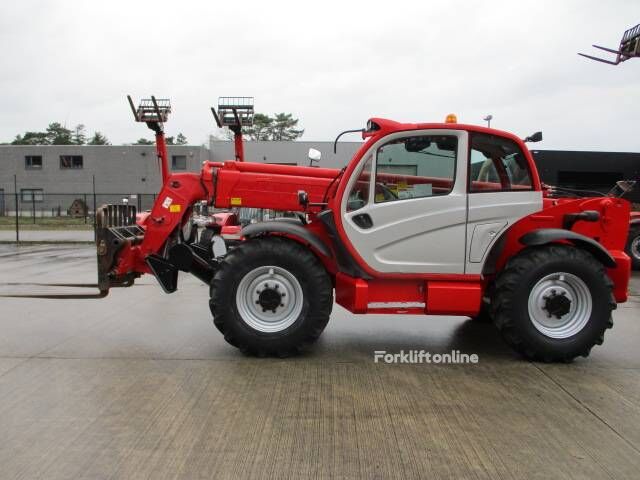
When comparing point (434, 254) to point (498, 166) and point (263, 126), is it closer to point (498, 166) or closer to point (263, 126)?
point (498, 166)

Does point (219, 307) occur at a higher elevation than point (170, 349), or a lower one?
higher

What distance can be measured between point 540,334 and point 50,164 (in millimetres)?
46633

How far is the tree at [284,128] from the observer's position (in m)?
71.2

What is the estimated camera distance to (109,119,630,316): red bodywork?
5.40m

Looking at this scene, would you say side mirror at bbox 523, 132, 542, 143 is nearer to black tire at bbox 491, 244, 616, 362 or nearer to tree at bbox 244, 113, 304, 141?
black tire at bbox 491, 244, 616, 362

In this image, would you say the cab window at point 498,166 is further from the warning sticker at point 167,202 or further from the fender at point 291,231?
the warning sticker at point 167,202

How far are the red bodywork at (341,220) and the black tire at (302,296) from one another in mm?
243

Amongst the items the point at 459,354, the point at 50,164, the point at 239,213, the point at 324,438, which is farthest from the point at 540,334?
the point at 50,164

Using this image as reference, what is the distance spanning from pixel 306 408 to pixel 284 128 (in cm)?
6946

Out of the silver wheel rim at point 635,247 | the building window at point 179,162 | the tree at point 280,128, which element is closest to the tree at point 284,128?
the tree at point 280,128

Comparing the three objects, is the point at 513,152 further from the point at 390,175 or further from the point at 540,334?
the point at 540,334

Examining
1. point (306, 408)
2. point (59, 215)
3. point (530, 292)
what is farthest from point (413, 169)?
point (59, 215)

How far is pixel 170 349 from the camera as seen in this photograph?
5770 mm

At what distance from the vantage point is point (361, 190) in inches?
216
